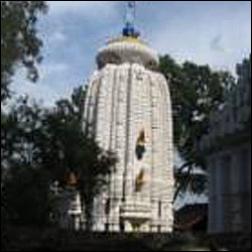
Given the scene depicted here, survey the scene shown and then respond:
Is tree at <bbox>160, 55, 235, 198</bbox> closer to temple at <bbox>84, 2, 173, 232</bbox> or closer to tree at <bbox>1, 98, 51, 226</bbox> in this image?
temple at <bbox>84, 2, 173, 232</bbox>

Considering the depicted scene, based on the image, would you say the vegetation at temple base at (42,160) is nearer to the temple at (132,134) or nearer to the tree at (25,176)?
the tree at (25,176)

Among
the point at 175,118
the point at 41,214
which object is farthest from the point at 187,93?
the point at 41,214

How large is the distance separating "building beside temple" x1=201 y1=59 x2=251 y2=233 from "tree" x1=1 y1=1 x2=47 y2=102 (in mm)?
8327

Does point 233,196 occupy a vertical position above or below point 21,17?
below

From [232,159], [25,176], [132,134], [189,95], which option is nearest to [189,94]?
[189,95]

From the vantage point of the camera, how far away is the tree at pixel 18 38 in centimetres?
3597

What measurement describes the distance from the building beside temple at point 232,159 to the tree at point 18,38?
8.33 meters

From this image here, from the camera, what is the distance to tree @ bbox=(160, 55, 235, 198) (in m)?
78.0

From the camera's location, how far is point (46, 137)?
52.3 metres

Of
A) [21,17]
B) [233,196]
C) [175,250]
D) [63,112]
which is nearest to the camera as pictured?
[175,250]

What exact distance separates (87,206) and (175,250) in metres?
27.5

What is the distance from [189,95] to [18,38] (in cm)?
4265

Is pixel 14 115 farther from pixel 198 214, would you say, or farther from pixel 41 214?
pixel 198 214

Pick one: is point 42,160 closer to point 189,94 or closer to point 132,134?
point 132,134
